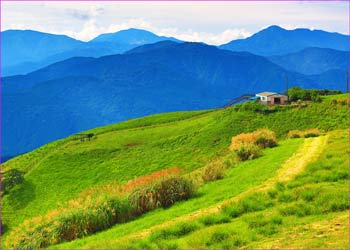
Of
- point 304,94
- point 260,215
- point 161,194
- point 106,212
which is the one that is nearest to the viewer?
point 260,215

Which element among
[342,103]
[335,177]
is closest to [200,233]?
[335,177]

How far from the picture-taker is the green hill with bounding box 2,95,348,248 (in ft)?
47.7

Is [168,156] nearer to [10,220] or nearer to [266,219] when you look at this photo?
[10,220]

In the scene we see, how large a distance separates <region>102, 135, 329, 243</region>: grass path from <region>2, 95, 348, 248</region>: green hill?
3.0 inches

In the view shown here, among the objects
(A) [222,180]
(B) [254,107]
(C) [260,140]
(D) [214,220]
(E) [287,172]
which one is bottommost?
(D) [214,220]

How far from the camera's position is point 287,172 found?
75.2ft

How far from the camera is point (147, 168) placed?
2071 inches

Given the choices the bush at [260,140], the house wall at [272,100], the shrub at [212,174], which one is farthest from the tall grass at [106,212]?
the house wall at [272,100]

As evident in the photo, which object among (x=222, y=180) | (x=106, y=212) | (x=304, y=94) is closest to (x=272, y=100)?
(x=304, y=94)

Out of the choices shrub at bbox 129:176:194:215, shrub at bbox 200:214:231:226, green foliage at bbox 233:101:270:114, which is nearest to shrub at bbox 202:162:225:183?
shrub at bbox 129:176:194:215

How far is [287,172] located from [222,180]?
436 cm

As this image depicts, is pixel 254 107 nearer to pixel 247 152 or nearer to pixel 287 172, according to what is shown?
pixel 247 152

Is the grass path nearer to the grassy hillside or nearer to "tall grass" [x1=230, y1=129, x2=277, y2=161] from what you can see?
the grassy hillside

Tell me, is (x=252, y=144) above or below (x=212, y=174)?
above
